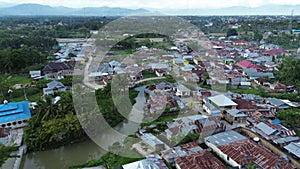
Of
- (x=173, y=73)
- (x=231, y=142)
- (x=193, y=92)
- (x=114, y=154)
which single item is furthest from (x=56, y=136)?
(x=173, y=73)

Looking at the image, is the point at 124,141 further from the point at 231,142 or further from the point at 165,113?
the point at 231,142

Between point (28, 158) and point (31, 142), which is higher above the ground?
point (31, 142)

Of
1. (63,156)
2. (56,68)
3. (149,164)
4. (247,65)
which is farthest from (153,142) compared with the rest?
(247,65)

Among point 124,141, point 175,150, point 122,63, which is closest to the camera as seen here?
point 175,150

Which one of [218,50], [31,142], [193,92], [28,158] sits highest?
[218,50]

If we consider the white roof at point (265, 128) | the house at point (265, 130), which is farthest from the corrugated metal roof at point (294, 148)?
the white roof at point (265, 128)
